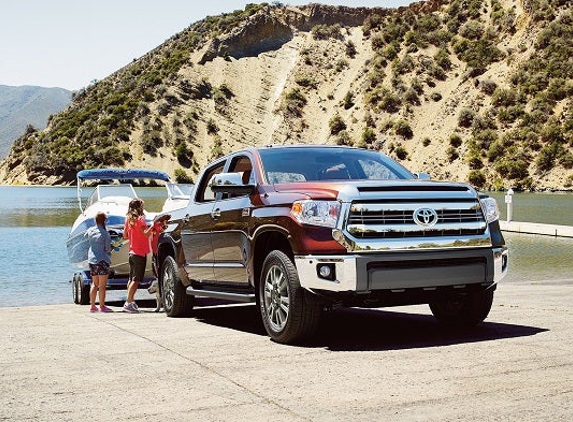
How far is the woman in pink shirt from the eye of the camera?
1329 centimetres

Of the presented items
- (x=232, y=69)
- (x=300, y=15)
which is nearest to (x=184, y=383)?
(x=232, y=69)

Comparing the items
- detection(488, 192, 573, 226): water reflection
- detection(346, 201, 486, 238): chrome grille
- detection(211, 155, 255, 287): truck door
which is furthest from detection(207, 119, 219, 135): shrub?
detection(346, 201, 486, 238): chrome grille

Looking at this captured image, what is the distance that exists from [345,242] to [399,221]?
1.86 feet

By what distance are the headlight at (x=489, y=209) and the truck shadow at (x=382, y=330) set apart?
114 centimetres

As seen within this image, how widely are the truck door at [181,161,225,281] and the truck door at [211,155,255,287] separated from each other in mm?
196

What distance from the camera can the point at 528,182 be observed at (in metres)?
80.5

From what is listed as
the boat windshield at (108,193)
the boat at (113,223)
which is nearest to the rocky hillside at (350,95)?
the boat at (113,223)

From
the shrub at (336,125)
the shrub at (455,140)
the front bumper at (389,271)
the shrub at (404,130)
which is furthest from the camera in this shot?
the shrub at (336,125)

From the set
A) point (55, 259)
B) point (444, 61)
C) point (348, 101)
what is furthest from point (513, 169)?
point (55, 259)

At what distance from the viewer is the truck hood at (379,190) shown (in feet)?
26.6

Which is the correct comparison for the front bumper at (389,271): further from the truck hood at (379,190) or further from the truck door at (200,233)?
the truck door at (200,233)

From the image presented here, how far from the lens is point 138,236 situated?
43.8ft

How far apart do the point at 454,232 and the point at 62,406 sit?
4054 millimetres

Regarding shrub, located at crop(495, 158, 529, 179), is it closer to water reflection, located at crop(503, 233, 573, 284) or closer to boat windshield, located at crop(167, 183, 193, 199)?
water reflection, located at crop(503, 233, 573, 284)
